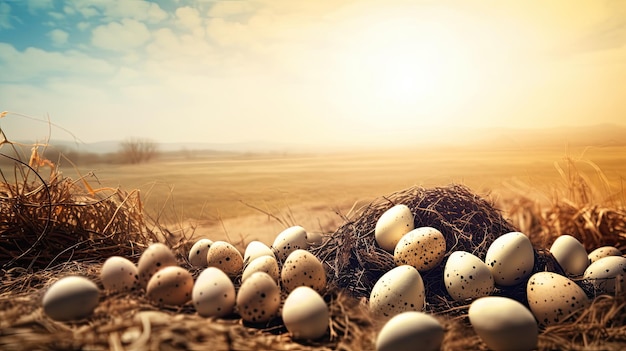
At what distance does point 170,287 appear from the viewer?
6.06ft

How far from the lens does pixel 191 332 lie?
158 cm

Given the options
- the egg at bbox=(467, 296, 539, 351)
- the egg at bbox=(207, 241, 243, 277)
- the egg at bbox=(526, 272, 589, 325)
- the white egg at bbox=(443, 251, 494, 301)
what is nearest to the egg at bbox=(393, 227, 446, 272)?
the white egg at bbox=(443, 251, 494, 301)

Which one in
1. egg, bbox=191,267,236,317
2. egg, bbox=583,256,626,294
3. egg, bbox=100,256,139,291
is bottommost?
egg, bbox=583,256,626,294

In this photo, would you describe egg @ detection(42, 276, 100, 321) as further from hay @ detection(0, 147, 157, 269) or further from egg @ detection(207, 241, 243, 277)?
hay @ detection(0, 147, 157, 269)

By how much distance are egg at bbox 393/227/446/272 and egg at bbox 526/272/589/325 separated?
1.30ft

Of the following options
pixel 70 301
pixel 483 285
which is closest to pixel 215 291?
pixel 70 301

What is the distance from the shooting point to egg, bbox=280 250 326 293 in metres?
2.04

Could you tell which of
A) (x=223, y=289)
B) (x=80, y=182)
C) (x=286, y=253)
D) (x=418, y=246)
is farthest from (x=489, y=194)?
(x=80, y=182)

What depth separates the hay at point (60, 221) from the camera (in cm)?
257

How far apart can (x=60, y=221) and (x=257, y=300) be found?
1.42 metres

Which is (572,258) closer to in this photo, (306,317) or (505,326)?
(505,326)

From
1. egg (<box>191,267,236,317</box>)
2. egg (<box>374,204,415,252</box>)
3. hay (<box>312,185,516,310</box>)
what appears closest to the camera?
egg (<box>191,267,236,317</box>)

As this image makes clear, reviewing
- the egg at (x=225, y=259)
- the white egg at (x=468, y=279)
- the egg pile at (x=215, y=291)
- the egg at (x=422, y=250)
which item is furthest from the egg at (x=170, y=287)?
the white egg at (x=468, y=279)

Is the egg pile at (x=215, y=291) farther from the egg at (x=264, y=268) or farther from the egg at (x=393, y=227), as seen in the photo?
the egg at (x=393, y=227)
